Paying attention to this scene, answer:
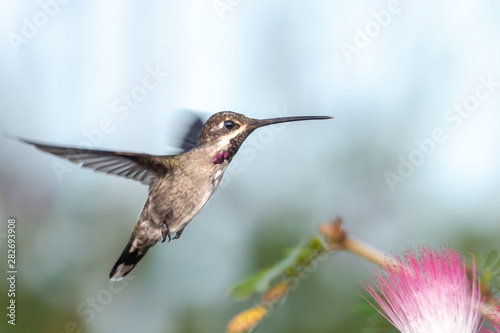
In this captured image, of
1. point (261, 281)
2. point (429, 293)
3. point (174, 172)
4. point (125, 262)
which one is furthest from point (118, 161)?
point (429, 293)

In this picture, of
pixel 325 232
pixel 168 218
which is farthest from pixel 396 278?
pixel 168 218

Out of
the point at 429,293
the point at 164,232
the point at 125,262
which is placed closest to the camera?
the point at 429,293

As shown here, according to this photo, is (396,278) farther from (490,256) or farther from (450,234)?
(450,234)

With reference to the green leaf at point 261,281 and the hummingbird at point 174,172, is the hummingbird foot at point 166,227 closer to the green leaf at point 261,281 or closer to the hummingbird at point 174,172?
the hummingbird at point 174,172

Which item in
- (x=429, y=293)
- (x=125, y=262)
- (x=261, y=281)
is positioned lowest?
(x=125, y=262)

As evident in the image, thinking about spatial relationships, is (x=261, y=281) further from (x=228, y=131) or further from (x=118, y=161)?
(x=118, y=161)
